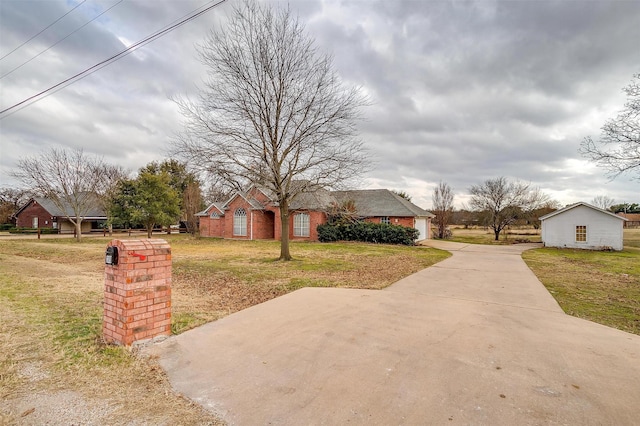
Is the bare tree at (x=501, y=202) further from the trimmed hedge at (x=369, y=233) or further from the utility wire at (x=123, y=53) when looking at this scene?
the utility wire at (x=123, y=53)

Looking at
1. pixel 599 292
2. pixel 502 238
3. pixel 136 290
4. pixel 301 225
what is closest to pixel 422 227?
pixel 502 238

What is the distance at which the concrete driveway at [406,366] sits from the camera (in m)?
2.64

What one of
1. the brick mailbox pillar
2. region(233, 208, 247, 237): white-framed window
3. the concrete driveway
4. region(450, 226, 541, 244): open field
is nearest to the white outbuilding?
region(450, 226, 541, 244): open field

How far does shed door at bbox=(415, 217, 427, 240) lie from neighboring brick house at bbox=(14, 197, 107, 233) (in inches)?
1473

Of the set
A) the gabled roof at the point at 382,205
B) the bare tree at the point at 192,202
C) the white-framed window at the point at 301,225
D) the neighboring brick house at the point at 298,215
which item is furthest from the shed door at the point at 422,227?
the bare tree at the point at 192,202

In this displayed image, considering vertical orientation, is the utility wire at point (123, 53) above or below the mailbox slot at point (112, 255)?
above

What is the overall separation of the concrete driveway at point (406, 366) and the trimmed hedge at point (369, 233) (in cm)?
1771

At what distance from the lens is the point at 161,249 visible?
4.16 m

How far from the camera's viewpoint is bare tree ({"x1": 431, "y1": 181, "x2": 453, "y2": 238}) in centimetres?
3412

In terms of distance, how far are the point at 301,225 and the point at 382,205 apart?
289 inches

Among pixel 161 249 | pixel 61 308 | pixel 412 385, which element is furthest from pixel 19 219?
pixel 412 385

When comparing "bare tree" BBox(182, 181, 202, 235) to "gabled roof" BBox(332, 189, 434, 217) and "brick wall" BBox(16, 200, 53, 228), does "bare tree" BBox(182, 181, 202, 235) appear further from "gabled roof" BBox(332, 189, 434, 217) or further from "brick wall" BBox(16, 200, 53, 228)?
"brick wall" BBox(16, 200, 53, 228)

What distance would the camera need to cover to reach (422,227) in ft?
96.0

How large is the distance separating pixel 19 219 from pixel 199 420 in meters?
56.6
